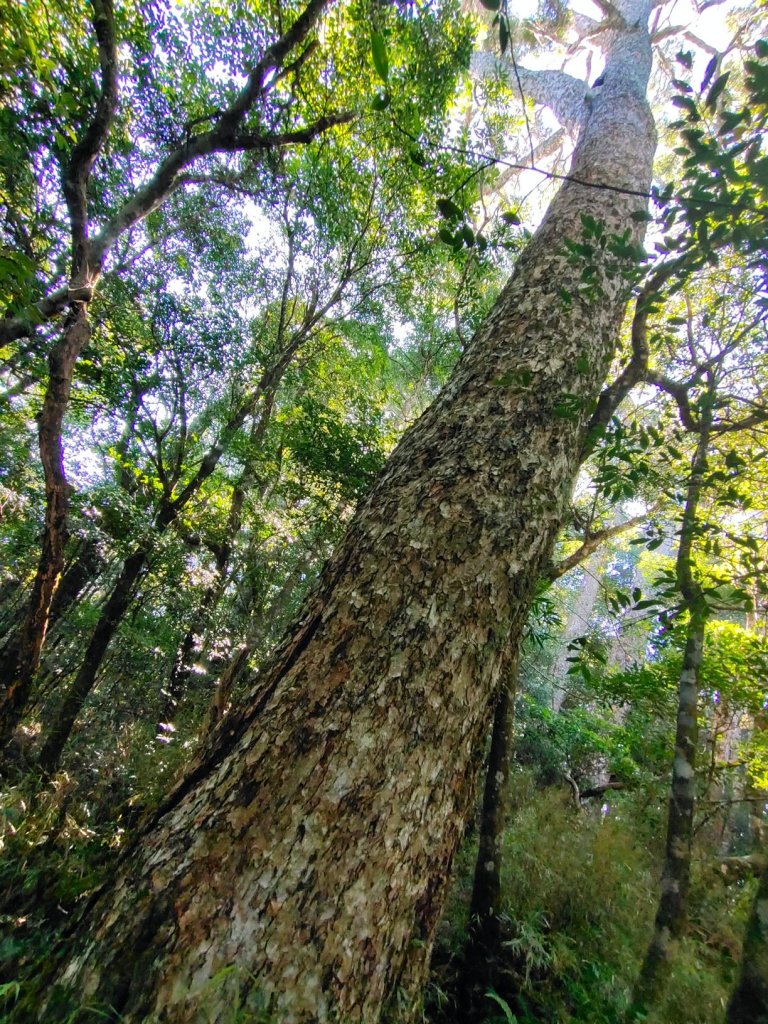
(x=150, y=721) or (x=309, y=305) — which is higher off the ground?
(x=309, y=305)

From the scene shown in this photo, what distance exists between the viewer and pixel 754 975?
4.64 ft

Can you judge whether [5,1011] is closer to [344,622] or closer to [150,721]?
[344,622]

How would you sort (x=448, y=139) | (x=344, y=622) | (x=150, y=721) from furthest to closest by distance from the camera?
1. (x=150, y=721)
2. (x=448, y=139)
3. (x=344, y=622)

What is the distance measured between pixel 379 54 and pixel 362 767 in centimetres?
148

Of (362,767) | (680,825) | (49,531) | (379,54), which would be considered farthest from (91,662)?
(379,54)

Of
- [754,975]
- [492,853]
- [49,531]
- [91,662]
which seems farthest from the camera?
[91,662]

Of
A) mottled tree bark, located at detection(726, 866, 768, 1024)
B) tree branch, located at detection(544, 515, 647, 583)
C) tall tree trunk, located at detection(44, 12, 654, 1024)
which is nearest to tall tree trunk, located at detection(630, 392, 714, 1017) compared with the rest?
tree branch, located at detection(544, 515, 647, 583)

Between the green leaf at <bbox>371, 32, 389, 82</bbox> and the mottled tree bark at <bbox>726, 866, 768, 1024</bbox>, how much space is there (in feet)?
8.41

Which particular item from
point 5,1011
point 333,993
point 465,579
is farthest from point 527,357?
point 5,1011

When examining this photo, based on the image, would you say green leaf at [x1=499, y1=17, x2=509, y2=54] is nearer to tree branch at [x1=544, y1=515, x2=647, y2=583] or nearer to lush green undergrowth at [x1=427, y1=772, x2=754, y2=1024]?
tree branch at [x1=544, y1=515, x2=647, y2=583]

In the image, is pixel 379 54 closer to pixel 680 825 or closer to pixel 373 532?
pixel 373 532

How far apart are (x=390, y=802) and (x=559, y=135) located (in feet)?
46.9

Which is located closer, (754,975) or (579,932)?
(754,975)

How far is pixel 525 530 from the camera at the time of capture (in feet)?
4.90
